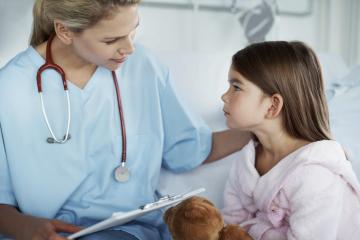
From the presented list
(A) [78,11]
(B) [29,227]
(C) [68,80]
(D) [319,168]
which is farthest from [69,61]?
(D) [319,168]

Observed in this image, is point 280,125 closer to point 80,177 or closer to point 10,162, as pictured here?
point 80,177

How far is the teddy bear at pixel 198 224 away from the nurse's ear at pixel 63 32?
50cm

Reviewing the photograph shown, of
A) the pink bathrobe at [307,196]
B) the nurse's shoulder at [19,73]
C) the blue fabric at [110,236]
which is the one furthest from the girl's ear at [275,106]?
the nurse's shoulder at [19,73]

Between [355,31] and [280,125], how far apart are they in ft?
5.38

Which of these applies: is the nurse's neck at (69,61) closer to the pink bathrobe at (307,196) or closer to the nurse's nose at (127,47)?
the nurse's nose at (127,47)

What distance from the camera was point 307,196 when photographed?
0.98 metres

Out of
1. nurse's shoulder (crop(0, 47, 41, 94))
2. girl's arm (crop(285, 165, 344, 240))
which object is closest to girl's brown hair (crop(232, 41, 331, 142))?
girl's arm (crop(285, 165, 344, 240))

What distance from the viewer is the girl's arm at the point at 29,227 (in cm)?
101

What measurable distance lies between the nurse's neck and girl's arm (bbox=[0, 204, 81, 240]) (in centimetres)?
36

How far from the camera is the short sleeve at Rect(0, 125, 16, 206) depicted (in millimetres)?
1146

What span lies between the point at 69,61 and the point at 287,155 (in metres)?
0.60

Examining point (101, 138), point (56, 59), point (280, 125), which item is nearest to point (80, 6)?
point (56, 59)

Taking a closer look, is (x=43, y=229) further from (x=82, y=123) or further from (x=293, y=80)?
(x=293, y=80)

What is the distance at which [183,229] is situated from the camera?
0.93 m
